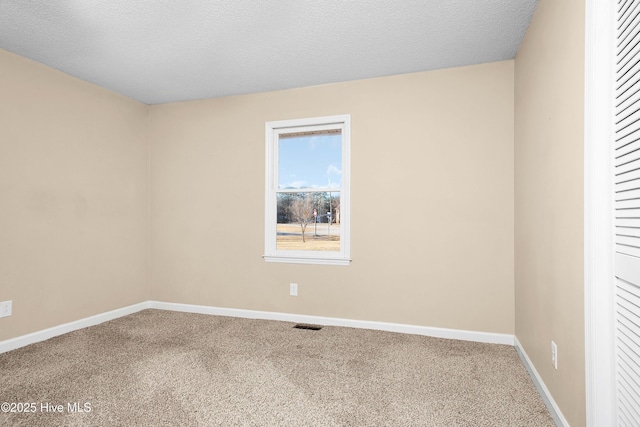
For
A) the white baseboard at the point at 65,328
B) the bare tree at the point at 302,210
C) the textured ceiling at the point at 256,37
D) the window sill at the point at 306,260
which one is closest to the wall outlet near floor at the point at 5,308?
the white baseboard at the point at 65,328

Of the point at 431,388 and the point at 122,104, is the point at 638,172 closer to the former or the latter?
the point at 431,388

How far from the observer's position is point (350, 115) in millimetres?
3562

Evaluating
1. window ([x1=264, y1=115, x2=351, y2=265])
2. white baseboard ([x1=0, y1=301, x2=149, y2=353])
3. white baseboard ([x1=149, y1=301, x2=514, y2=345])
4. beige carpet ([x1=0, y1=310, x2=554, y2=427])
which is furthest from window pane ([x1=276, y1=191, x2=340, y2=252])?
white baseboard ([x1=0, y1=301, x2=149, y2=353])

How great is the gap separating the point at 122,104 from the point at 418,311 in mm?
3817

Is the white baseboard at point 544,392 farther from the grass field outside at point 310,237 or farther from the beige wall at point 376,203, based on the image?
the grass field outside at point 310,237

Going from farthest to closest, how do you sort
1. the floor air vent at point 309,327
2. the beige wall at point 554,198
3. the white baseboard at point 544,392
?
the floor air vent at point 309,327 < the white baseboard at point 544,392 < the beige wall at point 554,198

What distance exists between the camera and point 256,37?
269cm

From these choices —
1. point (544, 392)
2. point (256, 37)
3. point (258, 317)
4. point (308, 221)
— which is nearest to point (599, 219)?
point (544, 392)

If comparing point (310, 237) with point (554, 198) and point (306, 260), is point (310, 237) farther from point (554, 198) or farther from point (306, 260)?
point (554, 198)

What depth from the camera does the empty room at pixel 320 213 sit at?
1666 mm

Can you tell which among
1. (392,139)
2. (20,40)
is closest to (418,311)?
(392,139)

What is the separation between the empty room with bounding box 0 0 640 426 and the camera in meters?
1.67

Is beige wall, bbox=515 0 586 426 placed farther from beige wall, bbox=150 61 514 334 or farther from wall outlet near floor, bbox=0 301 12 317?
wall outlet near floor, bbox=0 301 12 317

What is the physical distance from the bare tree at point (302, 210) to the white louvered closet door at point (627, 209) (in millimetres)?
2751
